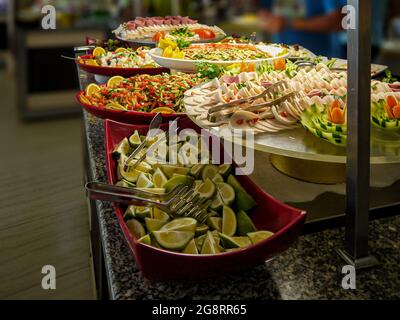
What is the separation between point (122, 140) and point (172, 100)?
33 cm

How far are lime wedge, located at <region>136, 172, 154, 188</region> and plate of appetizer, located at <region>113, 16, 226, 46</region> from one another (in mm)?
889

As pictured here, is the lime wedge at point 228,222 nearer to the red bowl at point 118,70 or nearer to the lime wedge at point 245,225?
the lime wedge at point 245,225

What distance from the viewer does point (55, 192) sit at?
1.17 m

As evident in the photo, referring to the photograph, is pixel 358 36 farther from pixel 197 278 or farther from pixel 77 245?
pixel 77 245

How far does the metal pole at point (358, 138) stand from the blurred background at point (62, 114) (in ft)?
1.42

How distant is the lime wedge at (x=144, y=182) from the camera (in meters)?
0.81

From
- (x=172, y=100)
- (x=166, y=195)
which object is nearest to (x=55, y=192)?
(x=172, y=100)

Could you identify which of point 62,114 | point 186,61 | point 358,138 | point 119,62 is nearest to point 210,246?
point 358,138

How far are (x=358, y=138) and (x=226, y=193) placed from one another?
0.23m

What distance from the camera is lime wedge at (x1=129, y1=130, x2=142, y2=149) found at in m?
1.00

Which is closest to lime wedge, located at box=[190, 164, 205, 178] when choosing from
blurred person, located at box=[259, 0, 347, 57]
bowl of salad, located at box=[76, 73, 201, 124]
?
bowl of salad, located at box=[76, 73, 201, 124]

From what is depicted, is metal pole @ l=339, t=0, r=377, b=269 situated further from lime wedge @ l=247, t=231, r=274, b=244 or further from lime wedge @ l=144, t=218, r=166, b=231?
lime wedge @ l=144, t=218, r=166, b=231
